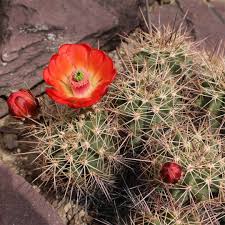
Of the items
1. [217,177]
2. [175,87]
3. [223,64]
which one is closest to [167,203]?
[217,177]

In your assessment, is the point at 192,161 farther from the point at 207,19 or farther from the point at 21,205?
the point at 207,19

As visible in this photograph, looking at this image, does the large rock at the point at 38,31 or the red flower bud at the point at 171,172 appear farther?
the large rock at the point at 38,31

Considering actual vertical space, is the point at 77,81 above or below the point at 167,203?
above

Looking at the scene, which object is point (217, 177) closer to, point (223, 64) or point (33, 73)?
point (223, 64)

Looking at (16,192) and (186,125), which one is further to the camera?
(16,192)

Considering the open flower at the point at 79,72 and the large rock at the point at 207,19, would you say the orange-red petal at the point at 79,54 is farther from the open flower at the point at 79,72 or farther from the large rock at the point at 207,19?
the large rock at the point at 207,19

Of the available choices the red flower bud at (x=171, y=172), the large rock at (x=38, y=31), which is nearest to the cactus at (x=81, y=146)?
the red flower bud at (x=171, y=172)

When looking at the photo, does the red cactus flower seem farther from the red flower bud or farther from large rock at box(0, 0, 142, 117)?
the red flower bud
